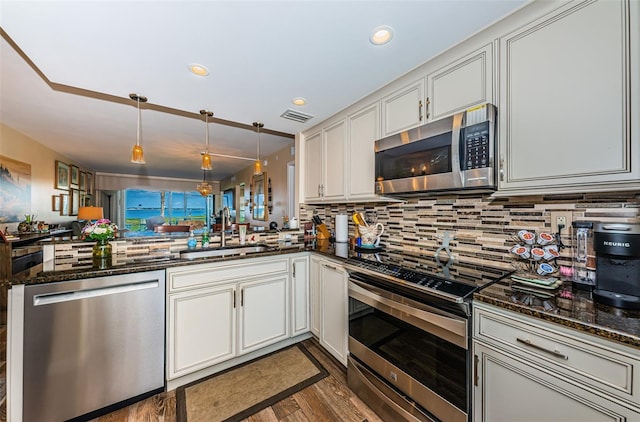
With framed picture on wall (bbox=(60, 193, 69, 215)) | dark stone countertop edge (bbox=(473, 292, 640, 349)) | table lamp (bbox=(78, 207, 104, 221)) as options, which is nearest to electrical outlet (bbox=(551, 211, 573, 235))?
dark stone countertop edge (bbox=(473, 292, 640, 349))

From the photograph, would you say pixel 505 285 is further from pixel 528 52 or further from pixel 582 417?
pixel 528 52

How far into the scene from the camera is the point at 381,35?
1.36m

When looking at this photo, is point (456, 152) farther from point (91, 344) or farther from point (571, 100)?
point (91, 344)

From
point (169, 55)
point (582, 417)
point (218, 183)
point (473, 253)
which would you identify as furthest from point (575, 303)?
point (218, 183)

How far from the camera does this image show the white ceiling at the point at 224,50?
1.18 meters

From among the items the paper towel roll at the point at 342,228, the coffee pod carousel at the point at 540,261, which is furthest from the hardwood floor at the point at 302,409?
the paper towel roll at the point at 342,228

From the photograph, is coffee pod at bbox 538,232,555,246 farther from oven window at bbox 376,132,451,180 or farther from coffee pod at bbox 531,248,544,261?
oven window at bbox 376,132,451,180

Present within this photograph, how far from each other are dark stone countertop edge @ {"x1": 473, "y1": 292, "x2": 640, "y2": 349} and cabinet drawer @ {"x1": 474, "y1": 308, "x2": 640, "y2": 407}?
0.09 ft

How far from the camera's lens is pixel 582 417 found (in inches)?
32.6

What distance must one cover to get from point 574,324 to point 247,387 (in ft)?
6.32

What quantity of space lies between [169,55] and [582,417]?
2574mm

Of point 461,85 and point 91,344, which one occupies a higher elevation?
point 461,85

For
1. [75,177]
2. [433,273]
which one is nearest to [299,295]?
[433,273]

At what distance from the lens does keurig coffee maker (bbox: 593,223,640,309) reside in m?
0.90
